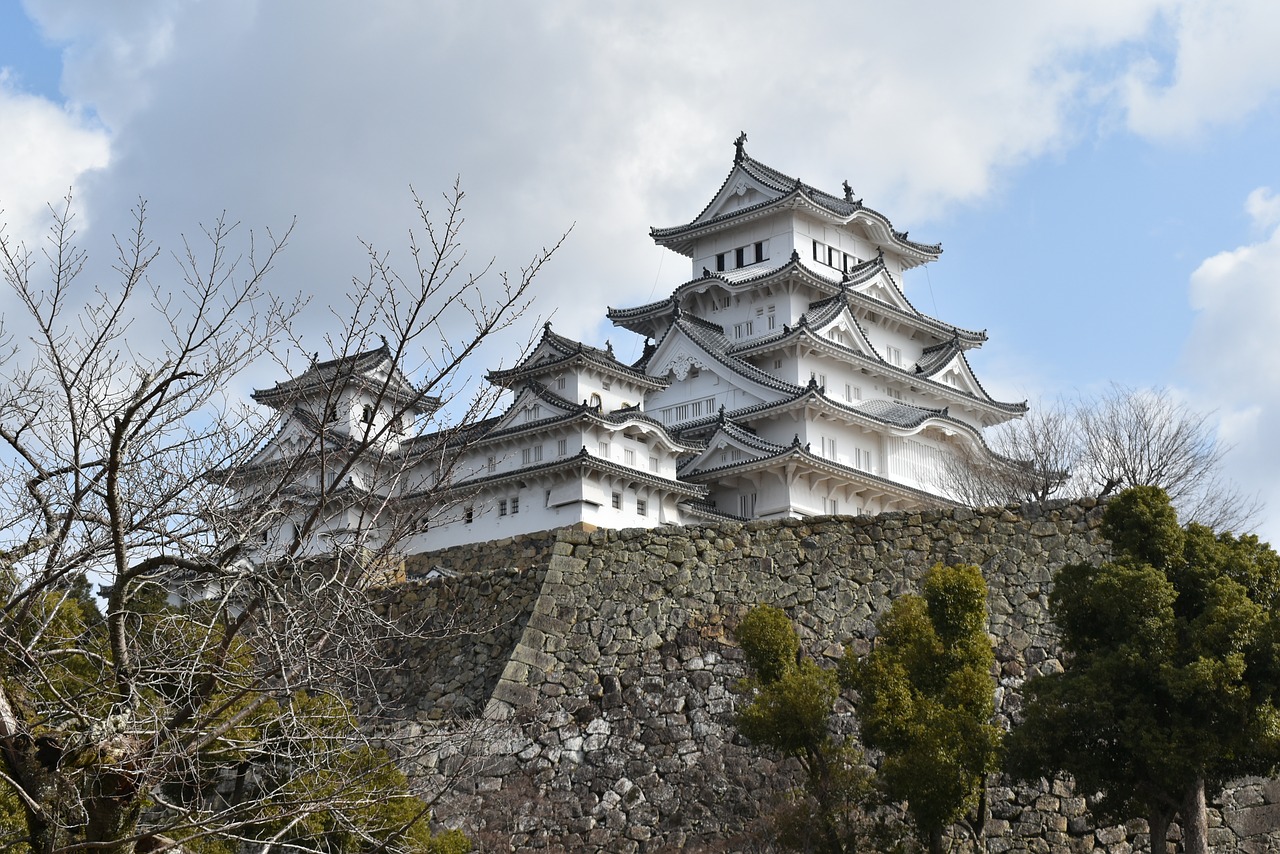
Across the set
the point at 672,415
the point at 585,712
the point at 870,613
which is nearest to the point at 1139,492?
the point at 870,613

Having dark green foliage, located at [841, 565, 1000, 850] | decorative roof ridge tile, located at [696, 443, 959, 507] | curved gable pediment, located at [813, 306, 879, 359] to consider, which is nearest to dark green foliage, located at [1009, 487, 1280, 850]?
dark green foliage, located at [841, 565, 1000, 850]

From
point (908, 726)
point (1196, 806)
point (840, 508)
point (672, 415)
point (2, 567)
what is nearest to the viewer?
point (2, 567)

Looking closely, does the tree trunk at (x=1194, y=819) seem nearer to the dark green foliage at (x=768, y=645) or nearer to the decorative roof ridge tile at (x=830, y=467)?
the dark green foliage at (x=768, y=645)

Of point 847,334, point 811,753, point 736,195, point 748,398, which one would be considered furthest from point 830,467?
point 811,753

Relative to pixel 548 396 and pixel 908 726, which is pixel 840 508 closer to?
pixel 548 396

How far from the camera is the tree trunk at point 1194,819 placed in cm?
1248

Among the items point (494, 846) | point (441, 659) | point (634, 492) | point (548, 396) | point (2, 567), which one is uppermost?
point (548, 396)

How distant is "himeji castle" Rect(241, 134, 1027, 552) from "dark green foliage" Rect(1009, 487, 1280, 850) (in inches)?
580

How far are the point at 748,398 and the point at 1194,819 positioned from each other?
22.3 meters

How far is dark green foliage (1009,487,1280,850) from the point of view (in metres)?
12.2

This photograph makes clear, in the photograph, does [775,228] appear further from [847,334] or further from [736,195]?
[847,334]

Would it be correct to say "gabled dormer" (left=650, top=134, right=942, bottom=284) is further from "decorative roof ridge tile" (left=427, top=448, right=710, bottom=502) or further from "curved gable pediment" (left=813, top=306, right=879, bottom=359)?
"decorative roof ridge tile" (left=427, top=448, right=710, bottom=502)

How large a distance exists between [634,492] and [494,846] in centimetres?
1570

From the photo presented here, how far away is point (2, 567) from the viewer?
23.7 ft
